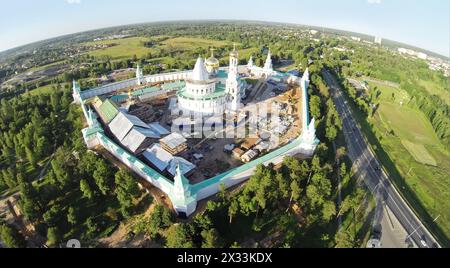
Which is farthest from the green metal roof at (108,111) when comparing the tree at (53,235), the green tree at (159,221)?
the green tree at (159,221)

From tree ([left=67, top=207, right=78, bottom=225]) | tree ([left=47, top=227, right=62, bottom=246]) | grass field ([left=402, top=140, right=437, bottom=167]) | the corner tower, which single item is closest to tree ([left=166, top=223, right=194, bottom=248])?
tree ([left=67, top=207, right=78, bottom=225])

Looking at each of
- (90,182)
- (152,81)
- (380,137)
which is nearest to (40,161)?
(90,182)

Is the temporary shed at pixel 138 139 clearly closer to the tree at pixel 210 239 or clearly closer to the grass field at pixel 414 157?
the tree at pixel 210 239

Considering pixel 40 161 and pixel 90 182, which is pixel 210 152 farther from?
pixel 40 161

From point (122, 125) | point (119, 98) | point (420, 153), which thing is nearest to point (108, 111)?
point (122, 125)

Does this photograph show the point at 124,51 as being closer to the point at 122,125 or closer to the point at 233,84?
the point at 233,84
